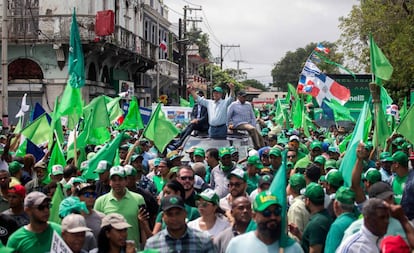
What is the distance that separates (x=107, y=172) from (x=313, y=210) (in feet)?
9.04

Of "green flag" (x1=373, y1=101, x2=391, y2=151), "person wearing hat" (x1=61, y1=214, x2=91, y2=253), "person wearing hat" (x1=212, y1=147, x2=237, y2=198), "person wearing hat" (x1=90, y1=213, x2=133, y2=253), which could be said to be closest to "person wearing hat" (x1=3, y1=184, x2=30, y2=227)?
"person wearing hat" (x1=61, y1=214, x2=91, y2=253)

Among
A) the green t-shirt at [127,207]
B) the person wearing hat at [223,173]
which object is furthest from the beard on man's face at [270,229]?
the person wearing hat at [223,173]

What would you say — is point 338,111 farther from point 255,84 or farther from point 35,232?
point 255,84

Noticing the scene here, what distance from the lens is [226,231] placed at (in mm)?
5719

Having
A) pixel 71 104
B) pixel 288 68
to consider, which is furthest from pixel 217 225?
pixel 288 68

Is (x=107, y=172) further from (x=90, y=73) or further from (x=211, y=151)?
(x=90, y=73)

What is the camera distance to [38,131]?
12.1 meters

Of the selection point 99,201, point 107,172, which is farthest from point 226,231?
point 107,172

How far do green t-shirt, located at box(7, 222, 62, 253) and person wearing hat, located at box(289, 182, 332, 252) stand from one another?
79.6 inches

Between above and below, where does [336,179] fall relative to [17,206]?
above

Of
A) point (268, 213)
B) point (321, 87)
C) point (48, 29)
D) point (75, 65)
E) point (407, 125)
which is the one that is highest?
point (48, 29)

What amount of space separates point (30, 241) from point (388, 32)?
1012 inches

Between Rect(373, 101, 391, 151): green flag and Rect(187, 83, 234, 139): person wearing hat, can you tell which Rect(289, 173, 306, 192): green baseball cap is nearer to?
Rect(373, 101, 391, 151): green flag

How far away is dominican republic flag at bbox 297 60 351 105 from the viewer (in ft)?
61.0
